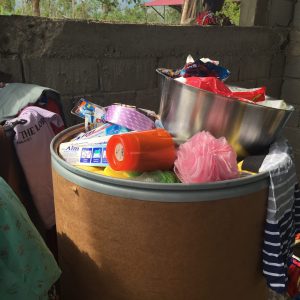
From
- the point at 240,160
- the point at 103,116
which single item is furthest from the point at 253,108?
the point at 103,116

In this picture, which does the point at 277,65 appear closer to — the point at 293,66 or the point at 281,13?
the point at 293,66

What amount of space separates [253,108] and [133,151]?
0.43m

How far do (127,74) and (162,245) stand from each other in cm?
131

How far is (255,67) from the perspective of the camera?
3113 millimetres

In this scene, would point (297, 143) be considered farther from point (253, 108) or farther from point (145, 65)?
point (253, 108)

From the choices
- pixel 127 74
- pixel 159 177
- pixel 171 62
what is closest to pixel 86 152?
pixel 159 177

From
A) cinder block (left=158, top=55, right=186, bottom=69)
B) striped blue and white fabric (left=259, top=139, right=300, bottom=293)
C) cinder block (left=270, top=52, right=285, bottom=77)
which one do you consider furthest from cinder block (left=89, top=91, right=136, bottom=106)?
cinder block (left=270, top=52, right=285, bottom=77)

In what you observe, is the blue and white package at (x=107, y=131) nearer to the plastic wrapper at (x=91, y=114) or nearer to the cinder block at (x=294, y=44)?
the plastic wrapper at (x=91, y=114)

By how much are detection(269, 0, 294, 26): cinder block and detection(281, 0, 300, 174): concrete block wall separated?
46 mm

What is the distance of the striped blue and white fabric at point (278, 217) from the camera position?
1165mm

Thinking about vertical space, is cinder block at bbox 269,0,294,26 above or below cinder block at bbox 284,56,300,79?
above

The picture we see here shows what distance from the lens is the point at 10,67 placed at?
5.74 ft

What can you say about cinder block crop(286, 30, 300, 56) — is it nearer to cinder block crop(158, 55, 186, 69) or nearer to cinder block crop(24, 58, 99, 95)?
cinder block crop(158, 55, 186, 69)

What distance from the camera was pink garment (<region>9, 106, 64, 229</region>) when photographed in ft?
4.71
